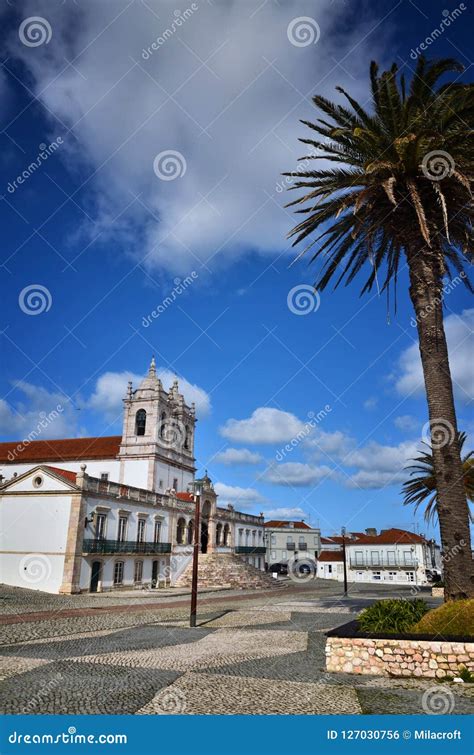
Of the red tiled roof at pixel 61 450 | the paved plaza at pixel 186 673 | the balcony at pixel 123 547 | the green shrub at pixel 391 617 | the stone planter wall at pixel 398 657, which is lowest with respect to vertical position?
the paved plaza at pixel 186 673

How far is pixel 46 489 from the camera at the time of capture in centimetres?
3334

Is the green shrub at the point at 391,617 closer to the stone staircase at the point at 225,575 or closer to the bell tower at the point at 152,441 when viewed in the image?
the stone staircase at the point at 225,575

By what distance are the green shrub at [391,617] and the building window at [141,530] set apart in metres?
29.6

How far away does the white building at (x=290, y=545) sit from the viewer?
7994 cm

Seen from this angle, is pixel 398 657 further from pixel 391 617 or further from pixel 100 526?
pixel 100 526

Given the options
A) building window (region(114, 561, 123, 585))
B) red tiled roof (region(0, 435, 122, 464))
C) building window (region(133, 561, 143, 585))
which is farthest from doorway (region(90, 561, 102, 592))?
red tiled roof (region(0, 435, 122, 464))

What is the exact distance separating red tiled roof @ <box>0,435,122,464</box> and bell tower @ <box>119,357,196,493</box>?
2442 millimetres

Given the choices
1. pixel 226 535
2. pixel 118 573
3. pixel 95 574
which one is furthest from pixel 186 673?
pixel 226 535

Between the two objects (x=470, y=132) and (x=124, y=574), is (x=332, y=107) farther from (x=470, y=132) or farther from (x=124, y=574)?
(x=124, y=574)

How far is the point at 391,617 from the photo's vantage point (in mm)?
11312

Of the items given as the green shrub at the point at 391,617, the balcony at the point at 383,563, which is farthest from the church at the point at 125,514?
the balcony at the point at 383,563

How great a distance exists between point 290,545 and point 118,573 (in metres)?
49.3

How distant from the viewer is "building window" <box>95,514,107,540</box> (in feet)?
111

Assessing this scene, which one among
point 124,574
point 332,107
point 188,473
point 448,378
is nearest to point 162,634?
point 448,378
